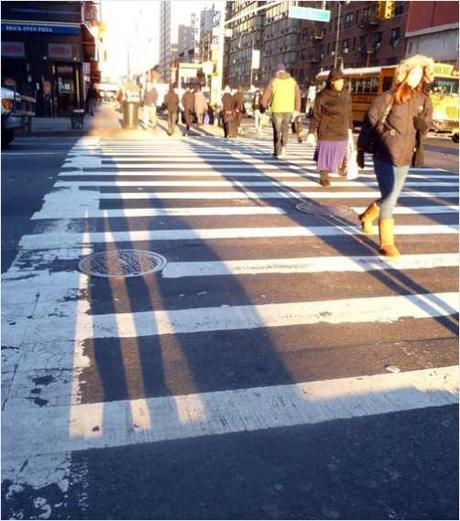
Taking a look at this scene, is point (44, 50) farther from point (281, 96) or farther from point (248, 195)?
point (248, 195)

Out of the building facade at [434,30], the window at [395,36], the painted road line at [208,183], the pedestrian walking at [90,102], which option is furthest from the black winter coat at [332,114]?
the window at [395,36]

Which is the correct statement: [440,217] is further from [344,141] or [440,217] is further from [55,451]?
[55,451]

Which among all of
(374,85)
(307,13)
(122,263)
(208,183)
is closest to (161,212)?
(122,263)

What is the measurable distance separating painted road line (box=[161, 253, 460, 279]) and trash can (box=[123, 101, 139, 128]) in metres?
20.9

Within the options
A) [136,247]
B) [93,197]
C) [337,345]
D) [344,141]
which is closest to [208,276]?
[136,247]

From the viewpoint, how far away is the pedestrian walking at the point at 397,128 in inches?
223

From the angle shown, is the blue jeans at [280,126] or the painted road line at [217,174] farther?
the blue jeans at [280,126]

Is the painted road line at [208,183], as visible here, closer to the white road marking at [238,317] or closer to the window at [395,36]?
the white road marking at [238,317]

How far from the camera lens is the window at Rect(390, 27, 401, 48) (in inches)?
2320

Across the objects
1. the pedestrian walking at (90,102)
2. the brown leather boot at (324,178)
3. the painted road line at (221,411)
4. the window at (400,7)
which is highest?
the window at (400,7)

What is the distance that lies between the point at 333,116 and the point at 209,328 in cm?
646

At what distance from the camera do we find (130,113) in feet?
82.1

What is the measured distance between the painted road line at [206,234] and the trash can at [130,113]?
19555 mm

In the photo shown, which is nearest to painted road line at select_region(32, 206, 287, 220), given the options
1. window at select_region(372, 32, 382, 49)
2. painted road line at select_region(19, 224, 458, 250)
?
painted road line at select_region(19, 224, 458, 250)
